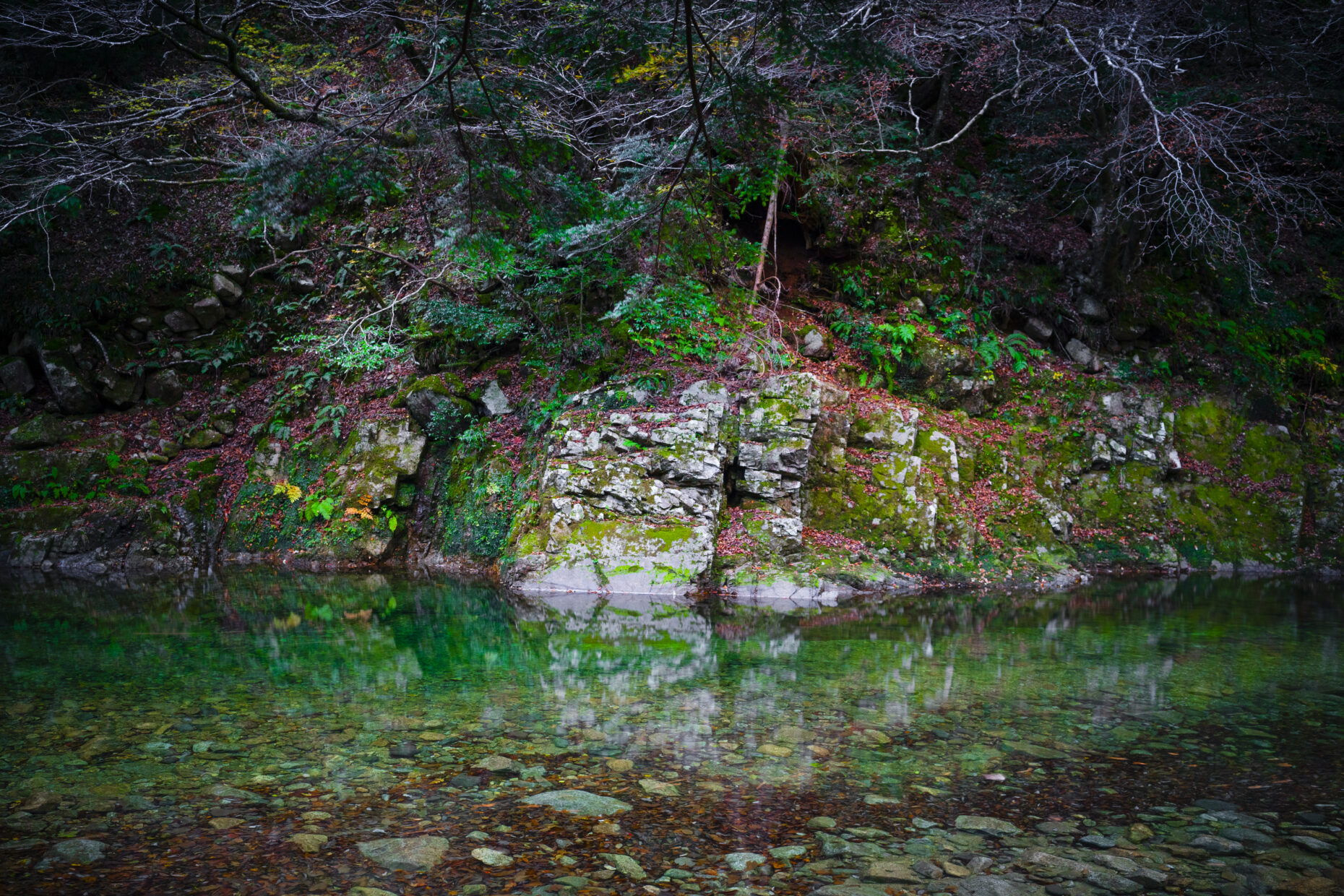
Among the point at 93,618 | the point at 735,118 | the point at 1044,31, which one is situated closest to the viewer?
the point at 735,118

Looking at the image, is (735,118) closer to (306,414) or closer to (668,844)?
(668,844)

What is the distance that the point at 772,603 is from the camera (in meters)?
9.10

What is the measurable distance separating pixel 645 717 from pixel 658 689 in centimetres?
70

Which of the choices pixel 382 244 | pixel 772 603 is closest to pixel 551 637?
pixel 772 603

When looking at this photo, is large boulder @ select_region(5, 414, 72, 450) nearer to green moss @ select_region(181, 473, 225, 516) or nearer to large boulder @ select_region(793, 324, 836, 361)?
green moss @ select_region(181, 473, 225, 516)

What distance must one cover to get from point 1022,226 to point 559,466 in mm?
9773

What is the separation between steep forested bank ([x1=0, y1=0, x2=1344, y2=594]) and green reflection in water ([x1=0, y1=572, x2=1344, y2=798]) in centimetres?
225

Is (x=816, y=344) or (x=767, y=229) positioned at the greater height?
(x=767, y=229)

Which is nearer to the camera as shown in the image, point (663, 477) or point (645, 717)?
point (645, 717)

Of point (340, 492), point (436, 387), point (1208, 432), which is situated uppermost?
point (1208, 432)

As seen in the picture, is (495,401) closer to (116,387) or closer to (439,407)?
(439,407)

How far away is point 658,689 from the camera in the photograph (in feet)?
17.6

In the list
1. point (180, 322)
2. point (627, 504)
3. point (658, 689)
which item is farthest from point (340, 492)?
point (658, 689)

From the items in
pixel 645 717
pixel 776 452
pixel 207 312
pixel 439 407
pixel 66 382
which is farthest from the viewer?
pixel 207 312
